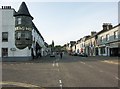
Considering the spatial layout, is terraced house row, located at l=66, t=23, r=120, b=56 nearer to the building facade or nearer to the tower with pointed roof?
the building facade

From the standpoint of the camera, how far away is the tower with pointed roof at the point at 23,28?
4850 centimetres

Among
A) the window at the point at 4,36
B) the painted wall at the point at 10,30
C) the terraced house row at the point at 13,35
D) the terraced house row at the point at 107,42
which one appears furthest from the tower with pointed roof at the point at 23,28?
the terraced house row at the point at 107,42

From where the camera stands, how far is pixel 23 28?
49.4 meters

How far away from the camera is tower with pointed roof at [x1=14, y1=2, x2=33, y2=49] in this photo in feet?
159

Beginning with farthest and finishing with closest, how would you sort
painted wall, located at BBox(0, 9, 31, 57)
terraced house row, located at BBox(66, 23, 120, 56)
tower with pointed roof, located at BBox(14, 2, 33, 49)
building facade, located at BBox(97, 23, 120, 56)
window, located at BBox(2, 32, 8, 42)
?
terraced house row, located at BBox(66, 23, 120, 56)
building facade, located at BBox(97, 23, 120, 56)
tower with pointed roof, located at BBox(14, 2, 33, 49)
window, located at BBox(2, 32, 8, 42)
painted wall, located at BBox(0, 9, 31, 57)

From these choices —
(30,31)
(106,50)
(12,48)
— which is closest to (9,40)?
(12,48)

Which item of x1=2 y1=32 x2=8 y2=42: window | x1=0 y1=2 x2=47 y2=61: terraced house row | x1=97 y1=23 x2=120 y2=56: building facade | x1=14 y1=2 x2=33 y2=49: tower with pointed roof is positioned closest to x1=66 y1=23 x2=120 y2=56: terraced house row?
x1=97 y1=23 x2=120 y2=56: building facade

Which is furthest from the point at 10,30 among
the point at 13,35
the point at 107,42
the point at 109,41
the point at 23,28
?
the point at 107,42

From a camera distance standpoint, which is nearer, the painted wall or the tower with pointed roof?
the painted wall

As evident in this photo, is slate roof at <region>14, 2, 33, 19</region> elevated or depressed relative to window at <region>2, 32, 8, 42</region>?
elevated

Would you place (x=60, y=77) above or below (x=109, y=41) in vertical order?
below

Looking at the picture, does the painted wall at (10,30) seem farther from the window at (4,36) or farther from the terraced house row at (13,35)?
A: the window at (4,36)

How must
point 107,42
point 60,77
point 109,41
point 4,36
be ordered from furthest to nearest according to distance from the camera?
point 107,42, point 109,41, point 4,36, point 60,77

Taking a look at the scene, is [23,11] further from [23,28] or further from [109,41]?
[109,41]
